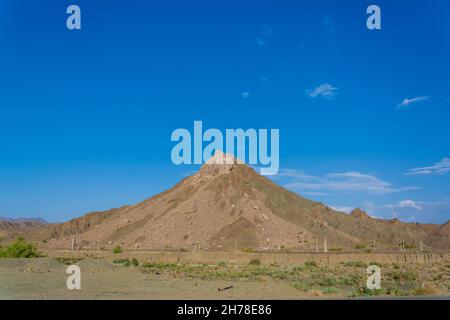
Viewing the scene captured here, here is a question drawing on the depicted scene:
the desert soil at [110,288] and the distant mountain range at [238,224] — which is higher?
the distant mountain range at [238,224]

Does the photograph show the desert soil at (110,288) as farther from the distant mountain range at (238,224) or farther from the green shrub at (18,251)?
the distant mountain range at (238,224)

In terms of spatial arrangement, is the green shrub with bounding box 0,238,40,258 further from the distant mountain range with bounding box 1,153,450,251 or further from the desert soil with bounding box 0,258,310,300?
the distant mountain range with bounding box 1,153,450,251

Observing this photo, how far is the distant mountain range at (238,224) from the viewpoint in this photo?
318 feet

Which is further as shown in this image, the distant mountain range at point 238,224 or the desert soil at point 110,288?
the distant mountain range at point 238,224

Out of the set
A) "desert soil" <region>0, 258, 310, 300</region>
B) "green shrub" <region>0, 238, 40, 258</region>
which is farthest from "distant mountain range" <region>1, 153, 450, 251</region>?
"desert soil" <region>0, 258, 310, 300</region>

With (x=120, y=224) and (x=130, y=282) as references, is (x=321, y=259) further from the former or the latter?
(x=120, y=224)

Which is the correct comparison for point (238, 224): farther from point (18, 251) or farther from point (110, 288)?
point (110, 288)

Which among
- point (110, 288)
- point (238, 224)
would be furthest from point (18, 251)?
point (238, 224)

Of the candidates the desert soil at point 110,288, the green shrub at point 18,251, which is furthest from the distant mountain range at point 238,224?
the desert soil at point 110,288

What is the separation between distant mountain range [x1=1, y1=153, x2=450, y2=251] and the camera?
9688 centimetres
